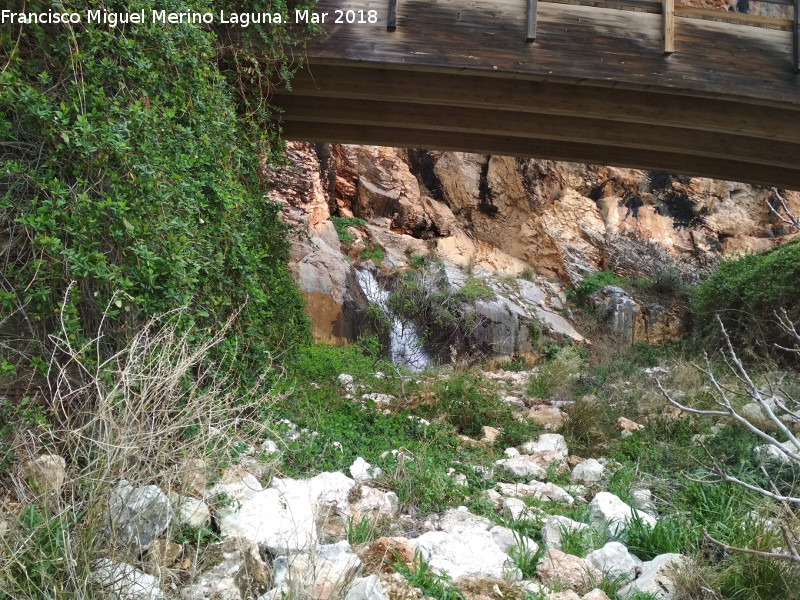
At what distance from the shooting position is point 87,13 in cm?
321

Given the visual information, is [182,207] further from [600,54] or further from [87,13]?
[600,54]

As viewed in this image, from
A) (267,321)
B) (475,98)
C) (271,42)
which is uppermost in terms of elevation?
(271,42)

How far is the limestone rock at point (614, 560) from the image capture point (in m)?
3.04

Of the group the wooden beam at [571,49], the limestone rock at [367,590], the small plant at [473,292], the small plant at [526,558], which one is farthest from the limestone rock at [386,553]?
the small plant at [473,292]

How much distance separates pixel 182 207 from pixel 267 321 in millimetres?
2021

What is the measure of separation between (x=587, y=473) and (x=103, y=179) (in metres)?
3.80

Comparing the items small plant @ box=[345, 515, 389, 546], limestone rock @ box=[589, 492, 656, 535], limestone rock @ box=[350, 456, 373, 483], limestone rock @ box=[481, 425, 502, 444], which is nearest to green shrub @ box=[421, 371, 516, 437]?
limestone rock @ box=[481, 425, 502, 444]

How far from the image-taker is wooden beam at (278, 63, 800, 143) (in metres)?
6.42

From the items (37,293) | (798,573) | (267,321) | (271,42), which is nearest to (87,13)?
(37,293)

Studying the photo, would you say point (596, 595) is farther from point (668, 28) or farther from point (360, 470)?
point (668, 28)

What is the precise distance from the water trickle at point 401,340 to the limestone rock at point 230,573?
933 centimetres

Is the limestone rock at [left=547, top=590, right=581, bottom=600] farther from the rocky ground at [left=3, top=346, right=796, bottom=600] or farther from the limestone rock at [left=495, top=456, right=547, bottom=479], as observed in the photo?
the limestone rock at [left=495, top=456, right=547, bottom=479]

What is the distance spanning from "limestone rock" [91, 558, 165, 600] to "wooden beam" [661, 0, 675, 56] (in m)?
5.84

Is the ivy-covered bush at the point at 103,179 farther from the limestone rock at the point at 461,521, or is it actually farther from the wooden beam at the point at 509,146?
the wooden beam at the point at 509,146
